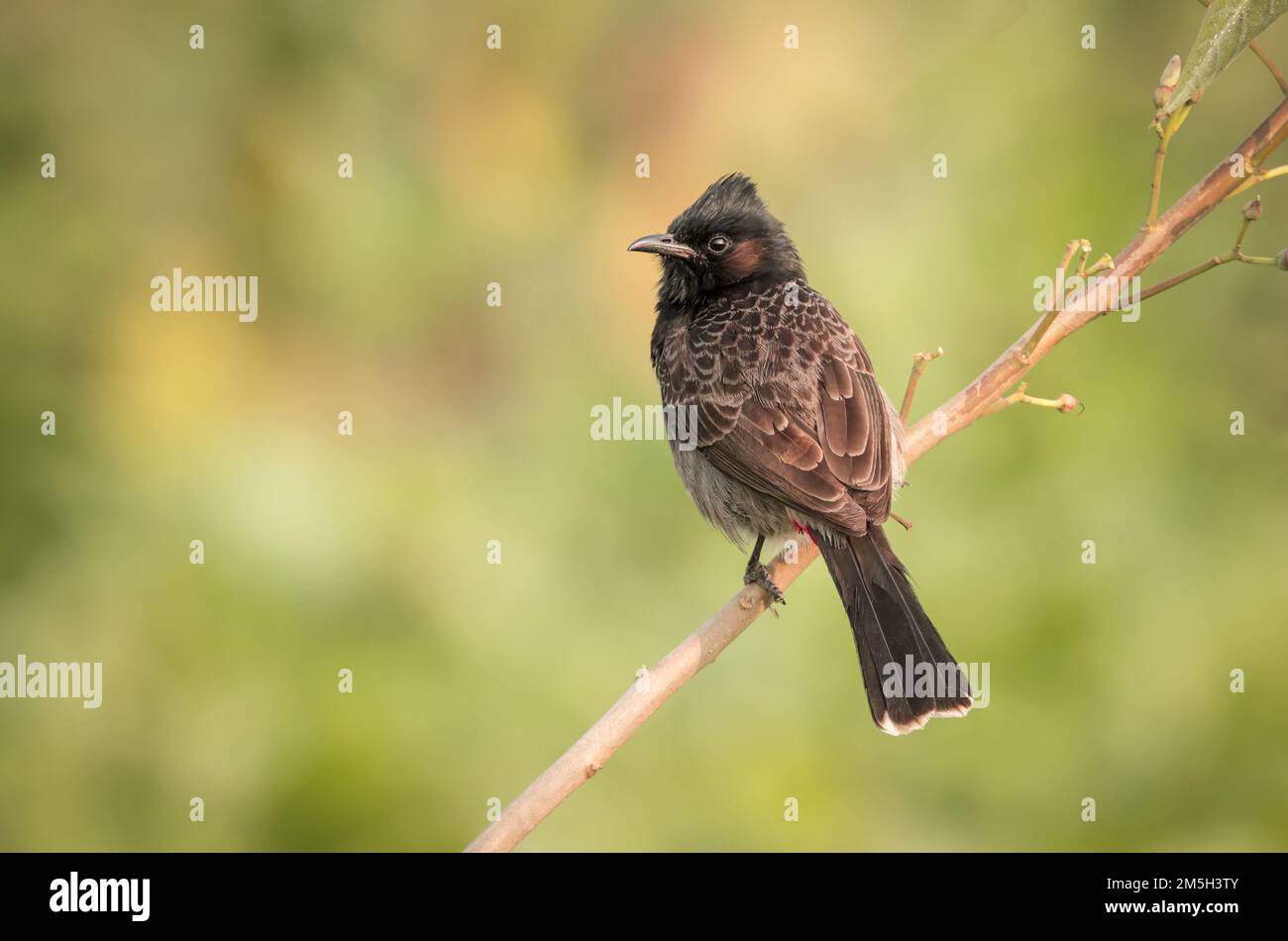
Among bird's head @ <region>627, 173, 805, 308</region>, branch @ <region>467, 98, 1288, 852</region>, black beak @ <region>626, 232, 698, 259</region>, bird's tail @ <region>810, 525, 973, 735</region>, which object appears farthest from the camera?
bird's head @ <region>627, 173, 805, 308</region>

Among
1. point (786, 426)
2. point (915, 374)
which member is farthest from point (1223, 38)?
point (786, 426)

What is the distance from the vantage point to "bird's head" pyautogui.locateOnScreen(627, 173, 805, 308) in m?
4.73

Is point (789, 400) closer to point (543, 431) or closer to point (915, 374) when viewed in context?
point (915, 374)

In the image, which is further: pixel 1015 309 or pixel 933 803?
pixel 1015 309

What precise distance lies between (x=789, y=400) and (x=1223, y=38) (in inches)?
76.3

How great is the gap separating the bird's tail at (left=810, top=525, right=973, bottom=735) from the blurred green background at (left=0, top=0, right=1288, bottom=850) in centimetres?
118

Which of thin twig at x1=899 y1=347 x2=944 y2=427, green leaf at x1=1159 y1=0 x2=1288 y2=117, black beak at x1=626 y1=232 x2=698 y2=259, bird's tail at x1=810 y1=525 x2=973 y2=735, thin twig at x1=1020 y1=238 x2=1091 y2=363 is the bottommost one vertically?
bird's tail at x1=810 y1=525 x2=973 y2=735

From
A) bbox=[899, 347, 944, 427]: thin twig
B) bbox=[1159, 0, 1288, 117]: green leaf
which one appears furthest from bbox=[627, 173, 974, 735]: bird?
bbox=[1159, 0, 1288, 117]: green leaf

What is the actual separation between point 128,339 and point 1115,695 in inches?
185

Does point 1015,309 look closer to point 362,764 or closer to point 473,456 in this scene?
point 473,456

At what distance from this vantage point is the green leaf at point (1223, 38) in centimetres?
266

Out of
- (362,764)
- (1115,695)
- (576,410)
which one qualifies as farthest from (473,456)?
(1115,695)

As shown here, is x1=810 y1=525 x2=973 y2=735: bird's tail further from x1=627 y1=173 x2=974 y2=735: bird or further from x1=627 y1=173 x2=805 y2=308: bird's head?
x1=627 y1=173 x2=805 y2=308: bird's head

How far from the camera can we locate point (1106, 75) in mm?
6301
